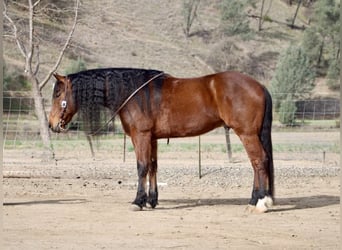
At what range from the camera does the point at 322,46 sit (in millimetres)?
48000

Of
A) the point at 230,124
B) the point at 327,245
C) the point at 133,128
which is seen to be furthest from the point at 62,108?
the point at 327,245

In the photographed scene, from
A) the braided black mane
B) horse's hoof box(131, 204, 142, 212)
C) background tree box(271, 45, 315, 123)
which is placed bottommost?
background tree box(271, 45, 315, 123)

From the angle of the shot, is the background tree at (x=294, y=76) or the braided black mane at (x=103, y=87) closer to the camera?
the braided black mane at (x=103, y=87)

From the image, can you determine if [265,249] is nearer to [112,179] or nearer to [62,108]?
[62,108]

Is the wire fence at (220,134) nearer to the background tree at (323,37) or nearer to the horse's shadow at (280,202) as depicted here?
the horse's shadow at (280,202)

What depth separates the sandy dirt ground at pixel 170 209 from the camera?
682 cm

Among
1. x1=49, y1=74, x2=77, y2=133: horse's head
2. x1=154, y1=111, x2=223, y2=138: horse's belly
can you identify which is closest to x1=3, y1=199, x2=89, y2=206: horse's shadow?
x1=49, y1=74, x2=77, y2=133: horse's head

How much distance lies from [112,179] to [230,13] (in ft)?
134

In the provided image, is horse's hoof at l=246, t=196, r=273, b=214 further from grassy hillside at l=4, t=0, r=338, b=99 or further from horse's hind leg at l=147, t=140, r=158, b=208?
grassy hillside at l=4, t=0, r=338, b=99

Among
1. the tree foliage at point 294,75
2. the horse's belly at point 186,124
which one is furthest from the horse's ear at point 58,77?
the tree foliage at point 294,75

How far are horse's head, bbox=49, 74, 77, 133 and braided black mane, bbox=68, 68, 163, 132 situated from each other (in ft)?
0.22

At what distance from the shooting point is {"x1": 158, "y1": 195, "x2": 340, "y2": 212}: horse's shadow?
30.4ft

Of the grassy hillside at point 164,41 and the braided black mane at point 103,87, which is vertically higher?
the braided black mane at point 103,87

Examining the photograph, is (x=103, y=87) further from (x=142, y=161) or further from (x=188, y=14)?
(x=188, y=14)
